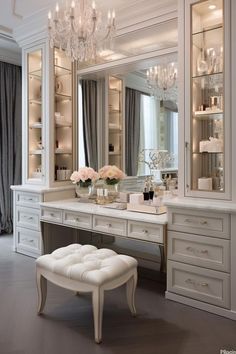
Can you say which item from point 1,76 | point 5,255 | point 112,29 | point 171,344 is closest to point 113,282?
point 171,344

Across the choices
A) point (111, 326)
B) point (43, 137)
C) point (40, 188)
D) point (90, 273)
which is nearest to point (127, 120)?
point (43, 137)

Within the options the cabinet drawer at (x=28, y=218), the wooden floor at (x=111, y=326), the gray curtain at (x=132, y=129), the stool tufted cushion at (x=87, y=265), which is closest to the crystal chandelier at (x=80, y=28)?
the gray curtain at (x=132, y=129)

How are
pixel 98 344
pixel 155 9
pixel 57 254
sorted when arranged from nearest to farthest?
pixel 98 344
pixel 57 254
pixel 155 9

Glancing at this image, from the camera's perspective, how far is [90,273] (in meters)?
2.24

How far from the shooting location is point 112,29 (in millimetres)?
2760

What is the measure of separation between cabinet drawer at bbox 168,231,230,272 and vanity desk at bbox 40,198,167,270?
0.09 meters

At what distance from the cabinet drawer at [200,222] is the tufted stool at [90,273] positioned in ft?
1.73

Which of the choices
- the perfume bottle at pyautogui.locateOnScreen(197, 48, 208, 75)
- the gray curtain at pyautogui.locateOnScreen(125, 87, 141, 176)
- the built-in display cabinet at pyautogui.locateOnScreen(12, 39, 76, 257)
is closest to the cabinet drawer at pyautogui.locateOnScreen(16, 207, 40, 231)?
the built-in display cabinet at pyautogui.locateOnScreen(12, 39, 76, 257)

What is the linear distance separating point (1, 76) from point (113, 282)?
4.18m

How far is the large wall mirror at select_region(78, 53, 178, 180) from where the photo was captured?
3479 mm

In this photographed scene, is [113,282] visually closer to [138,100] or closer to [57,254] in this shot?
[57,254]

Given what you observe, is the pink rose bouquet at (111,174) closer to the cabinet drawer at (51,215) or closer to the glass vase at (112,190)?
the glass vase at (112,190)

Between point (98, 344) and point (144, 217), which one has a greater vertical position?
point (144, 217)

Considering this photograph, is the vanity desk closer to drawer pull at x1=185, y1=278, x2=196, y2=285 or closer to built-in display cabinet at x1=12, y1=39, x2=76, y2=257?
built-in display cabinet at x1=12, y1=39, x2=76, y2=257
